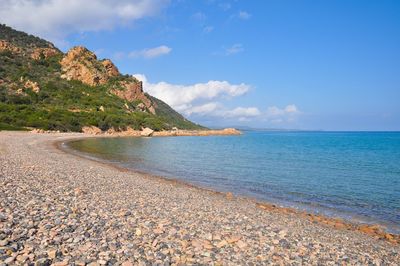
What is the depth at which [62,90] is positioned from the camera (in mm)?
114625

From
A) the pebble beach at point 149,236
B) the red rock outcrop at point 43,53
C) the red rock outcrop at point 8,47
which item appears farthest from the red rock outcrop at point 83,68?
the pebble beach at point 149,236

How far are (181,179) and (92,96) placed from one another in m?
102

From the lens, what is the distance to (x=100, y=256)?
22.7 feet

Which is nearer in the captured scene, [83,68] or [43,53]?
[83,68]

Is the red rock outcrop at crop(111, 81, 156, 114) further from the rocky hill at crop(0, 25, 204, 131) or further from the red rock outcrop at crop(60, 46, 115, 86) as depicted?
the red rock outcrop at crop(60, 46, 115, 86)

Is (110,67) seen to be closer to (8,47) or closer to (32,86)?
(8,47)

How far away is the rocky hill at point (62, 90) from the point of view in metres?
85.6

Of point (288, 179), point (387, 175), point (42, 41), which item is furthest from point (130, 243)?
point (42, 41)

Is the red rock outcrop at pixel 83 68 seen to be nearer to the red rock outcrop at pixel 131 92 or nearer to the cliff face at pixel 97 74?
the cliff face at pixel 97 74

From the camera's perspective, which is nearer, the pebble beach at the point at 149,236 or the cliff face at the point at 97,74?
the pebble beach at the point at 149,236

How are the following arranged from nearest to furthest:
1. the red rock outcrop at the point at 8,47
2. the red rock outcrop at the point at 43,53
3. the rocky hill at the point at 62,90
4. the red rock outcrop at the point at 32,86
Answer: the rocky hill at the point at 62,90 < the red rock outcrop at the point at 32,86 < the red rock outcrop at the point at 8,47 < the red rock outcrop at the point at 43,53

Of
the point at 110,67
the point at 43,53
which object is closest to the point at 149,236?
the point at 110,67

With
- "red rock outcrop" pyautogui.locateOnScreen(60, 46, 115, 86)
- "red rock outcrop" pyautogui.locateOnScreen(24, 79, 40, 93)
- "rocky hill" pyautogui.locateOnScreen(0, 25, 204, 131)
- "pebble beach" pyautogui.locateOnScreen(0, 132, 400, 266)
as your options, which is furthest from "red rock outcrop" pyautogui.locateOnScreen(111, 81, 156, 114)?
"pebble beach" pyautogui.locateOnScreen(0, 132, 400, 266)

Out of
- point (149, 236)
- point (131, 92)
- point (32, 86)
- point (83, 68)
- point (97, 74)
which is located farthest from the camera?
point (131, 92)
